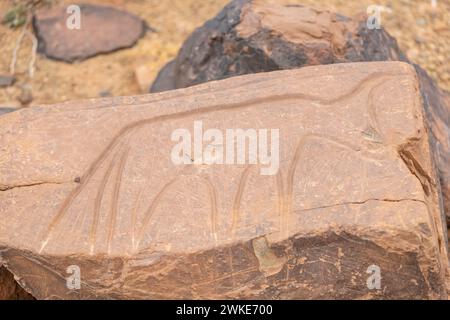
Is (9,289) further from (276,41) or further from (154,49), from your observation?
(154,49)

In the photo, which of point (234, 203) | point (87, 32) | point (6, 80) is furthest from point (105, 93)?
point (234, 203)

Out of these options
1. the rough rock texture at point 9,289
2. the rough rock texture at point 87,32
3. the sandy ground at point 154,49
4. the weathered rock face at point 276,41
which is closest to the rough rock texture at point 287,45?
the weathered rock face at point 276,41

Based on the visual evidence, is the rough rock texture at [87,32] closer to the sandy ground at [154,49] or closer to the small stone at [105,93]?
the sandy ground at [154,49]

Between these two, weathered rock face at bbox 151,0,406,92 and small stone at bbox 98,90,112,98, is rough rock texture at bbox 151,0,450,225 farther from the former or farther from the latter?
small stone at bbox 98,90,112,98

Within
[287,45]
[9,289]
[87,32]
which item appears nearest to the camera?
[9,289]

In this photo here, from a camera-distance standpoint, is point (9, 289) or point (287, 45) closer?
point (9, 289)

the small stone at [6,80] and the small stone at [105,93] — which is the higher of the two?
the small stone at [6,80]

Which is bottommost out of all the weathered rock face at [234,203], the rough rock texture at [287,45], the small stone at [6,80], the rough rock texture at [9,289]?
the rough rock texture at [9,289]
